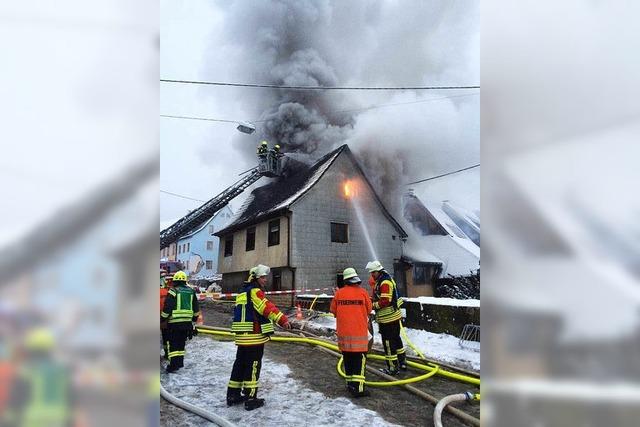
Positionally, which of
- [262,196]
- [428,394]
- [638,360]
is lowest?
[428,394]

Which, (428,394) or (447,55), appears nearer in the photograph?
(428,394)

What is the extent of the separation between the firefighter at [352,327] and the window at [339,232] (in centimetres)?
291

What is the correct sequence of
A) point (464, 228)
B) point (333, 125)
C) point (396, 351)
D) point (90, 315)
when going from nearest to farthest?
point (90, 315) < point (396, 351) < point (464, 228) < point (333, 125)

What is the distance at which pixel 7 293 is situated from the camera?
3.21ft

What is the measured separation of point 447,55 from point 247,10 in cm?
410

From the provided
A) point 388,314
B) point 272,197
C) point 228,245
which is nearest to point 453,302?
point 388,314

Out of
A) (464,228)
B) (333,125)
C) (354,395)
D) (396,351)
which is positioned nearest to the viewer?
(354,395)

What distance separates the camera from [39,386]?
0.88 metres

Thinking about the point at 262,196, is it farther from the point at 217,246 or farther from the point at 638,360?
the point at 638,360

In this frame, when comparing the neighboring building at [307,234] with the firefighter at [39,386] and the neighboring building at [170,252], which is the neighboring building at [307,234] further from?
the firefighter at [39,386]

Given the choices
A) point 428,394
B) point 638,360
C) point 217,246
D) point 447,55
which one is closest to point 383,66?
point 447,55

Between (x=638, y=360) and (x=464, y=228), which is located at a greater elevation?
(x=464, y=228)

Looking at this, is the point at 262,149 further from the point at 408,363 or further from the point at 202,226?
the point at 408,363

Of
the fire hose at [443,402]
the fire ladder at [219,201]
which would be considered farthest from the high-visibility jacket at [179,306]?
the fire hose at [443,402]
